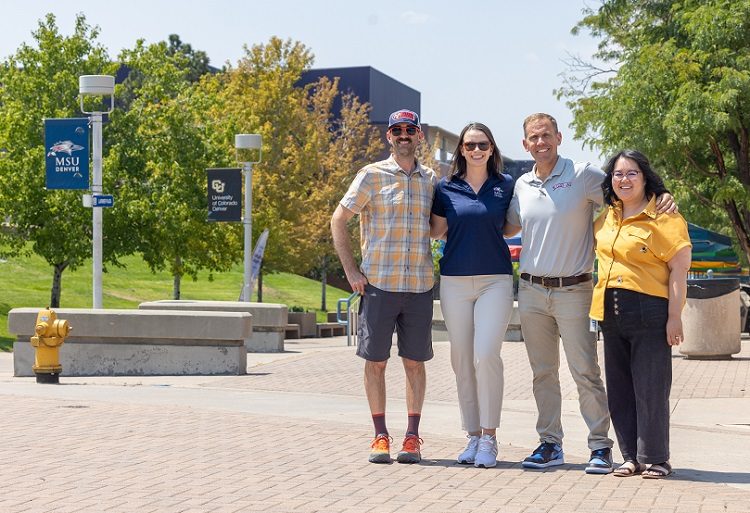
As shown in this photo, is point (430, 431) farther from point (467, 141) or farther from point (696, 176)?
point (696, 176)

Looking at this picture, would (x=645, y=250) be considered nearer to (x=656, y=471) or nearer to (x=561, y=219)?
(x=561, y=219)

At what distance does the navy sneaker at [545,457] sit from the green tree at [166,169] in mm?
25685

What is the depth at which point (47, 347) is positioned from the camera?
46.1ft

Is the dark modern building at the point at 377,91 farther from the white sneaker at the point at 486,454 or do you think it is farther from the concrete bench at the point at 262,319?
the white sneaker at the point at 486,454

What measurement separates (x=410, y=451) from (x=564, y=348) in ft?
3.87

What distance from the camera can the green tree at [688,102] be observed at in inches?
1057

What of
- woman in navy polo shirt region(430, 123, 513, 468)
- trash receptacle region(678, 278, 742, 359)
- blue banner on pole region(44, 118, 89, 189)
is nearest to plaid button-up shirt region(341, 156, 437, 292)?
woman in navy polo shirt region(430, 123, 513, 468)

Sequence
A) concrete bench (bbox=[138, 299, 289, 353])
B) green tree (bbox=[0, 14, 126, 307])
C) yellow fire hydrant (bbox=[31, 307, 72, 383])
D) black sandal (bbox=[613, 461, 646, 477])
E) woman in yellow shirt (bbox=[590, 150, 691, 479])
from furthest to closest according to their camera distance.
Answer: green tree (bbox=[0, 14, 126, 307]), concrete bench (bbox=[138, 299, 289, 353]), yellow fire hydrant (bbox=[31, 307, 72, 383]), black sandal (bbox=[613, 461, 646, 477]), woman in yellow shirt (bbox=[590, 150, 691, 479])

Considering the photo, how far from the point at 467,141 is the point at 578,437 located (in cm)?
276

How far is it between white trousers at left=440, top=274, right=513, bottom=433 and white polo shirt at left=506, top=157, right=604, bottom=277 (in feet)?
0.81

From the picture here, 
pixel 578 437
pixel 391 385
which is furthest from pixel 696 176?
pixel 578 437

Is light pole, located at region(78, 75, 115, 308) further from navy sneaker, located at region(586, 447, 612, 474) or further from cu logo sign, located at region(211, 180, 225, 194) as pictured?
navy sneaker, located at region(586, 447, 612, 474)

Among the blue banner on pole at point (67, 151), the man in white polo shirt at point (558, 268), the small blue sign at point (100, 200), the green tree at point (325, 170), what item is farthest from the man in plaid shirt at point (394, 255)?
the green tree at point (325, 170)

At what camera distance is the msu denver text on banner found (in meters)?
28.2
